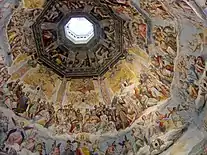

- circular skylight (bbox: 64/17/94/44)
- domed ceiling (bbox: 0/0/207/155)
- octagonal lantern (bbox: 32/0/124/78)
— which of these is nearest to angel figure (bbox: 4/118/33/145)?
domed ceiling (bbox: 0/0/207/155)

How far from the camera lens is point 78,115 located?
15852 millimetres

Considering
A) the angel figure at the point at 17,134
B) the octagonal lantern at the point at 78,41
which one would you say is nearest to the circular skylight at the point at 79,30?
the octagonal lantern at the point at 78,41

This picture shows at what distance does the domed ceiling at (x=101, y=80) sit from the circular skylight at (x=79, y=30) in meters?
0.04

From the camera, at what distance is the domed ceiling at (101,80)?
46.7ft

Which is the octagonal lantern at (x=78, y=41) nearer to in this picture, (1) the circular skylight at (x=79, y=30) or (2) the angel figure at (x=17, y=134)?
(1) the circular skylight at (x=79, y=30)

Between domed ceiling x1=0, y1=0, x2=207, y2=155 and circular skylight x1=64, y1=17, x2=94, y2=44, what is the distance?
0.04 meters

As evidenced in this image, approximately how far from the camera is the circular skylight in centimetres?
1634

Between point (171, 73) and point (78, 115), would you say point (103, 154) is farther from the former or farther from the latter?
point (171, 73)

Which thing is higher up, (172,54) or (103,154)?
(172,54)

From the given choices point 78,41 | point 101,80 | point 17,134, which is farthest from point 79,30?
point 17,134

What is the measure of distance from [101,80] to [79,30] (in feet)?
5.55

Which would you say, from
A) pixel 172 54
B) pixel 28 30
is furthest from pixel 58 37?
pixel 172 54

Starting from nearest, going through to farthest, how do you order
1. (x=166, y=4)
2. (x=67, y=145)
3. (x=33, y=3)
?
(x=166, y=4), (x=33, y=3), (x=67, y=145)

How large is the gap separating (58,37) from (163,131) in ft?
12.0
